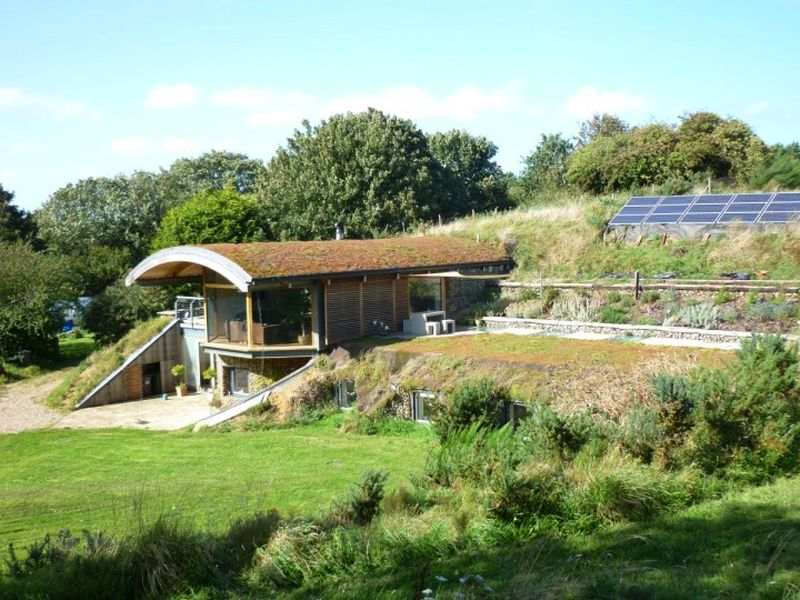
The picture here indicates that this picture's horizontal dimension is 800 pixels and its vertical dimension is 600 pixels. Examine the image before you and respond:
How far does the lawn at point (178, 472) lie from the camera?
11.9 m

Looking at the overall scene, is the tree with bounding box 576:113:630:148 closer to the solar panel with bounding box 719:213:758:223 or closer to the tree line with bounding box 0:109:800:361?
the tree line with bounding box 0:109:800:361

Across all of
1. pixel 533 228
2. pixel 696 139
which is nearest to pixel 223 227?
pixel 533 228

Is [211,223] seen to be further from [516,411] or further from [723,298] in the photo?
[723,298]

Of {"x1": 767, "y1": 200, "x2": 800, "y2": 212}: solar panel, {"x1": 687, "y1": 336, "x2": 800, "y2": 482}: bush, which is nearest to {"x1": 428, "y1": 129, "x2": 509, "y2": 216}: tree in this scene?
{"x1": 767, "y1": 200, "x2": 800, "y2": 212}: solar panel

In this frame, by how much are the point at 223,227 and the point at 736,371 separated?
27.5 m

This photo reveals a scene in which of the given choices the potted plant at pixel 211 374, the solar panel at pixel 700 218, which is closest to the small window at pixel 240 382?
the potted plant at pixel 211 374

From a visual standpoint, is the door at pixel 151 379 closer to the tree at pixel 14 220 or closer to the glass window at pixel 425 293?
the glass window at pixel 425 293

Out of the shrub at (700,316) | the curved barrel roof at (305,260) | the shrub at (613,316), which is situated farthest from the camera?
the shrub at (613,316)

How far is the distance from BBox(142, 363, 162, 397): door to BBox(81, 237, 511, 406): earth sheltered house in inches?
1.4

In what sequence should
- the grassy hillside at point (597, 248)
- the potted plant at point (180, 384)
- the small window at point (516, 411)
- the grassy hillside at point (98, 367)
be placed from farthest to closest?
the potted plant at point (180, 384) → the grassy hillside at point (98, 367) → the grassy hillside at point (597, 248) → the small window at point (516, 411)

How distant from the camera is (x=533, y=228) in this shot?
3169 cm

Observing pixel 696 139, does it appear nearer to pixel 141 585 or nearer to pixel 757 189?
pixel 757 189

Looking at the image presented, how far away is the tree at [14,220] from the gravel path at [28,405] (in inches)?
638

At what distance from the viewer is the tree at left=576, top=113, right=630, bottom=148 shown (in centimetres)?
5928
